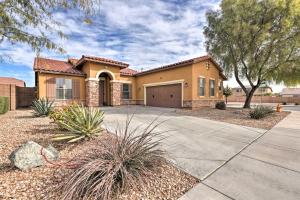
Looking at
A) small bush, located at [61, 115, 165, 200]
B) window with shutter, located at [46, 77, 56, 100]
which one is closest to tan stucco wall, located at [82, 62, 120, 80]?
window with shutter, located at [46, 77, 56, 100]

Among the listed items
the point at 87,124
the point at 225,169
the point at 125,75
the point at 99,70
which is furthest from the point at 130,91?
the point at 225,169

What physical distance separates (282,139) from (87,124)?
6.97 meters

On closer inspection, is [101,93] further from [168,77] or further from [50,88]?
[168,77]

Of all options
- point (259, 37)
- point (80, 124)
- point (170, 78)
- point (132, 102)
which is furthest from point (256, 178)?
point (132, 102)

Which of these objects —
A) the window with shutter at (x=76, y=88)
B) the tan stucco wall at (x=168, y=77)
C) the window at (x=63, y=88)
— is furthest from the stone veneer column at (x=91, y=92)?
the window at (x=63, y=88)

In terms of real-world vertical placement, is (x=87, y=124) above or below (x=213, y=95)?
below

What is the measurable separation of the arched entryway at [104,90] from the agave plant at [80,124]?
12382 mm

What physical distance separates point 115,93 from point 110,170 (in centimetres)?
1448

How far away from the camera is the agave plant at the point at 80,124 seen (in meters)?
4.74

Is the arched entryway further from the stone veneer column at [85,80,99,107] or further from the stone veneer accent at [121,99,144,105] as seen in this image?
the stone veneer column at [85,80,99,107]

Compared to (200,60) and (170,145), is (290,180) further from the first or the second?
(200,60)

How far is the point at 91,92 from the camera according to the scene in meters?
15.2

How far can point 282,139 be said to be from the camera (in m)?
5.99

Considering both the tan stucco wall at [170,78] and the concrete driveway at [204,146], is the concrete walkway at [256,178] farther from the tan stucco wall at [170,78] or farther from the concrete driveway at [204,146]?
the tan stucco wall at [170,78]
